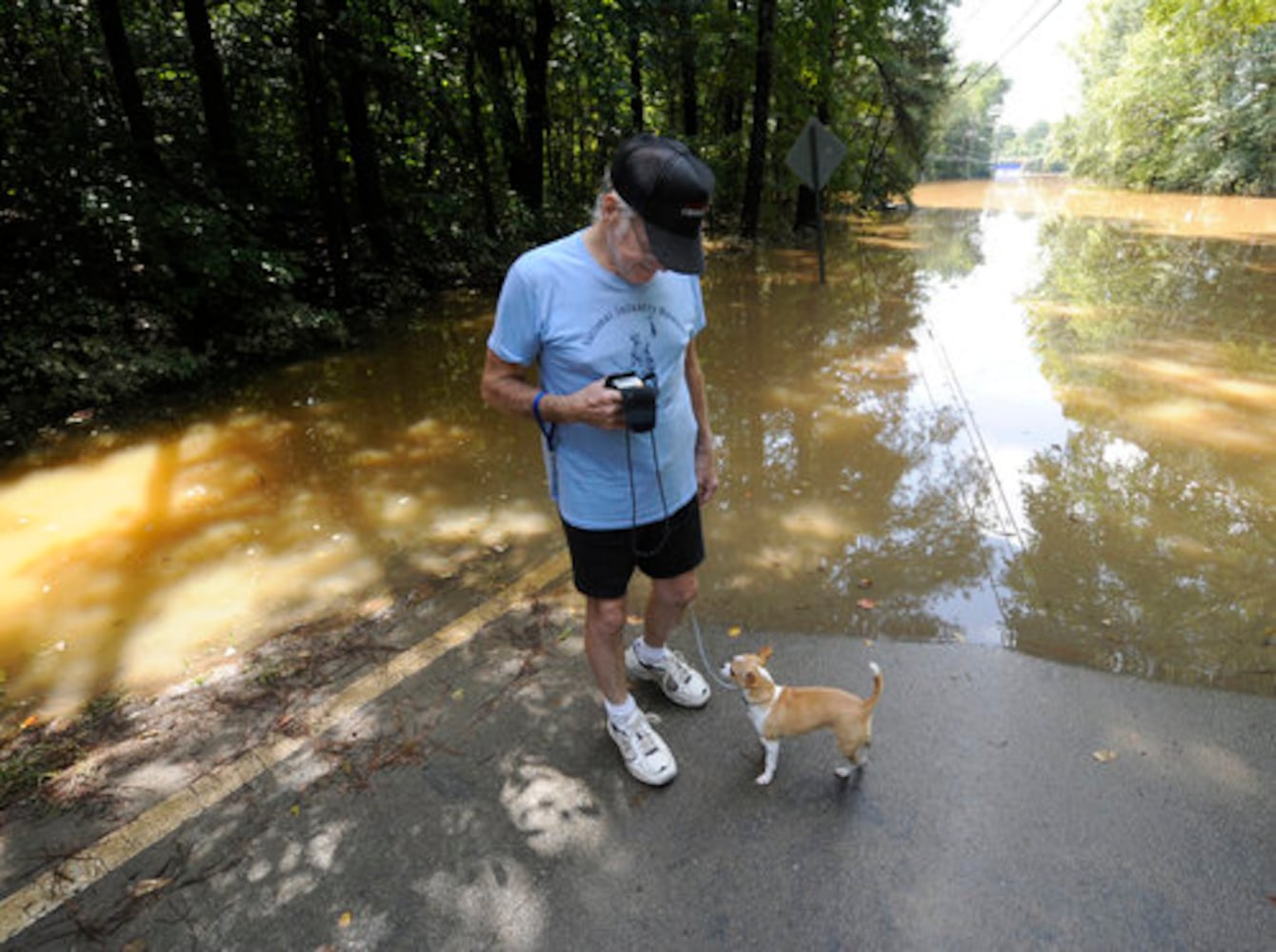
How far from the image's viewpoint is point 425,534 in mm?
4637

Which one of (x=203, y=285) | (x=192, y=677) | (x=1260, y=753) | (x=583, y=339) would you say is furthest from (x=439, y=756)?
(x=203, y=285)

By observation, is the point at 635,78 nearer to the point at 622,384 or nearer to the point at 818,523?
the point at 818,523

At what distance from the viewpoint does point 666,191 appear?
187cm

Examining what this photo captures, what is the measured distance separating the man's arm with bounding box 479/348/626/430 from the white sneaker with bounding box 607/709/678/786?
1.29 meters

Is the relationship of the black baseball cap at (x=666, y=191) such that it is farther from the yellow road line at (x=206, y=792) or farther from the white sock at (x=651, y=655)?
the yellow road line at (x=206, y=792)

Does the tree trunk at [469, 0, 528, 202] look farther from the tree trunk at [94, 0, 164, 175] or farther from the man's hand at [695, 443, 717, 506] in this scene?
the man's hand at [695, 443, 717, 506]

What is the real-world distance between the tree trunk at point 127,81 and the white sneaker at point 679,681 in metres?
8.87

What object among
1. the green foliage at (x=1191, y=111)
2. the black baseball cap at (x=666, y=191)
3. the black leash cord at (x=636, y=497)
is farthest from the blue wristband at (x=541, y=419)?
the green foliage at (x=1191, y=111)

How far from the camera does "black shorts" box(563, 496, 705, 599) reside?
7.66 feet

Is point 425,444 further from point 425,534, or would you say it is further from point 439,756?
point 439,756

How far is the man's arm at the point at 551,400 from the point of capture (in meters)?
1.97

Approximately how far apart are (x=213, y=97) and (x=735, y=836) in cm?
1123

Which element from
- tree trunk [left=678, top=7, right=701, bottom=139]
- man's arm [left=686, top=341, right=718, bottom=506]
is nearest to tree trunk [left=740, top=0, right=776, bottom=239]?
tree trunk [left=678, top=7, right=701, bottom=139]

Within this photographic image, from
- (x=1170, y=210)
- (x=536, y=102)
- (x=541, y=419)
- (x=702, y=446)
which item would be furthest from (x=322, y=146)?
(x=1170, y=210)
